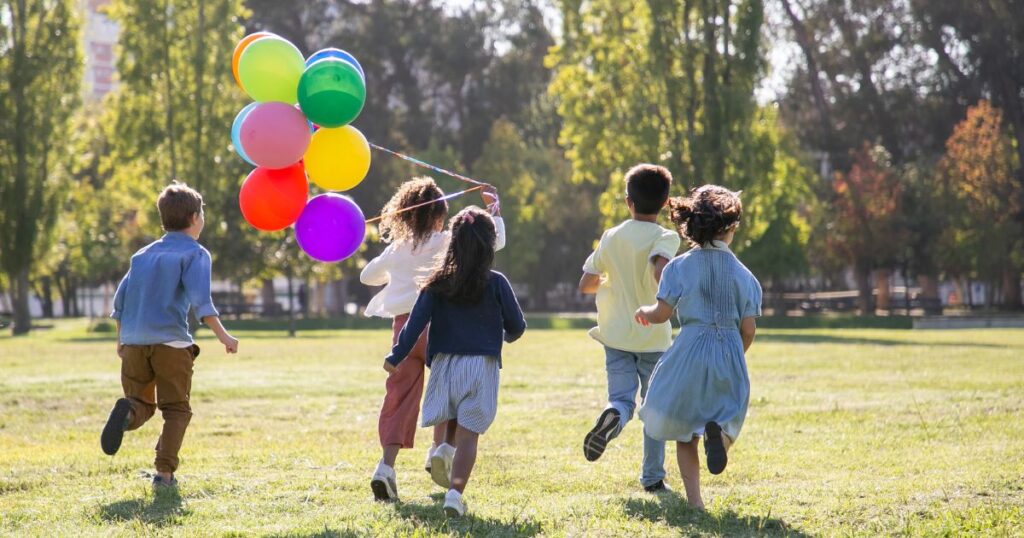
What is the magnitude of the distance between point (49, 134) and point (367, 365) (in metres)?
19.7

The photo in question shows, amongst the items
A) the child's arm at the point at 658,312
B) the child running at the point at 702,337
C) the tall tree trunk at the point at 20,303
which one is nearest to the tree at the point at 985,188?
the tall tree trunk at the point at 20,303

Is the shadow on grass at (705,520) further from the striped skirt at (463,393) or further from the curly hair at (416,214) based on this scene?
the curly hair at (416,214)

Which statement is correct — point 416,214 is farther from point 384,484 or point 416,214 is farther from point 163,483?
point 163,483

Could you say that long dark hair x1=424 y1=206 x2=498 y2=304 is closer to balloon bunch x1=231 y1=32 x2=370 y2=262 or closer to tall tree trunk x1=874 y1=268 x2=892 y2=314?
balloon bunch x1=231 y1=32 x2=370 y2=262

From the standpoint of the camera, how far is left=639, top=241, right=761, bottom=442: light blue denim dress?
19.4 ft

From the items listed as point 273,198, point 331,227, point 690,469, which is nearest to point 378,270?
point 331,227

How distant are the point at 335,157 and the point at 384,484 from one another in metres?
2.27

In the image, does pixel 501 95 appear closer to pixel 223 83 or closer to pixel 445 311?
pixel 223 83

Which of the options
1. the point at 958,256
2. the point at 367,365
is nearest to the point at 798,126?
the point at 958,256

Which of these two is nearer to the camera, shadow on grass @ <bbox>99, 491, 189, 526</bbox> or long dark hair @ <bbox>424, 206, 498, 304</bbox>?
shadow on grass @ <bbox>99, 491, 189, 526</bbox>

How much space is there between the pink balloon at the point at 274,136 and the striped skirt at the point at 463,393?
1.91 meters

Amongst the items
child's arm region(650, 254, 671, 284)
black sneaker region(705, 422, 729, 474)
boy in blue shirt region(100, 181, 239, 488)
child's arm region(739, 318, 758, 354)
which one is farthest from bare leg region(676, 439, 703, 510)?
boy in blue shirt region(100, 181, 239, 488)

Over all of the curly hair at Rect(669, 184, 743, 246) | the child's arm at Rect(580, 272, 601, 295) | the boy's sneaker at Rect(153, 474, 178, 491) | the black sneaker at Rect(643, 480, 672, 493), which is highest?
the curly hair at Rect(669, 184, 743, 246)

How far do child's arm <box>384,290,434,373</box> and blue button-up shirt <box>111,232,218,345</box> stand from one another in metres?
1.29
